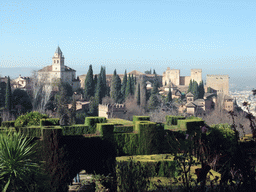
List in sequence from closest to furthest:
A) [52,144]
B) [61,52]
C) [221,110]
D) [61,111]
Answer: [52,144] < [61,111] < [221,110] < [61,52]

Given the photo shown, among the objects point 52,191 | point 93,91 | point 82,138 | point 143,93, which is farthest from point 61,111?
point 52,191

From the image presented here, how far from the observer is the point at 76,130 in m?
11.5

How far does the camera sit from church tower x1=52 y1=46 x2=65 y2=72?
58.4 meters

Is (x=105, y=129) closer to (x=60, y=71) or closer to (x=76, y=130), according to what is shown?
(x=76, y=130)

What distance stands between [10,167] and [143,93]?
41.5 metres

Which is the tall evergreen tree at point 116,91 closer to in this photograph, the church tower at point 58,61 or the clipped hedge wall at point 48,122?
the church tower at point 58,61

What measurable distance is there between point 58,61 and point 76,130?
49049 millimetres

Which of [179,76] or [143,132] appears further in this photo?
[179,76]

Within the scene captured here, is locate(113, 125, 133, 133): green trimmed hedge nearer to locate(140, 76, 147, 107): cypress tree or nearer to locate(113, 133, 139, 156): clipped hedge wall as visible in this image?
locate(113, 133, 139, 156): clipped hedge wall

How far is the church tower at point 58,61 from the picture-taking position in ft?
191

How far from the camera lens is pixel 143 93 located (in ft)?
155

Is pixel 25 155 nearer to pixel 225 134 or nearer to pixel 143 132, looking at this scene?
pixel 143 132

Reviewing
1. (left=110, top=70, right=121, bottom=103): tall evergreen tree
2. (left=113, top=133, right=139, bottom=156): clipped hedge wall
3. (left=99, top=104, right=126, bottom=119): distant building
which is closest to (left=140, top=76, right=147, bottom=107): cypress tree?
(left=110, top=70, right=121, bottom=103): tall evergreen tree

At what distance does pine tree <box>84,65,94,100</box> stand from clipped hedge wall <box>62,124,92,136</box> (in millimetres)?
33957
